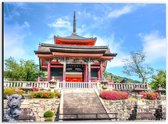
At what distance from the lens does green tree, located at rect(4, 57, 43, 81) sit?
1015cm

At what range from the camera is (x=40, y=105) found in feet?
31.7

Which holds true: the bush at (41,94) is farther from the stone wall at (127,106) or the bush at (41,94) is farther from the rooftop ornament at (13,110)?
the stone wall at (127,106)

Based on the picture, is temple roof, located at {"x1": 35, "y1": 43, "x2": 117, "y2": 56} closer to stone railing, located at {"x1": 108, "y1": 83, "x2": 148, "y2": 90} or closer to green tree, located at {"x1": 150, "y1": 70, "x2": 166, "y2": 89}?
stone railing, located at {"x1": 108, "y1": 83, "x2": 148, "y2": 90}

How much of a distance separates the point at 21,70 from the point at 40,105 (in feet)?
8.25

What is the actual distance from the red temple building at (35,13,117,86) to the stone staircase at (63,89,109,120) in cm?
163

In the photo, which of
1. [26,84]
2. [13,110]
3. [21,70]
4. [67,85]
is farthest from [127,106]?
[21,70]

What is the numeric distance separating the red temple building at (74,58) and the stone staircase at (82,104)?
1.63 meters

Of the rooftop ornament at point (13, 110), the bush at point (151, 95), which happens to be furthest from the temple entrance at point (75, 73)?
the rooftop ornament at point (13, 110)

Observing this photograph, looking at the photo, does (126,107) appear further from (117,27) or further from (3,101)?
(3,101)

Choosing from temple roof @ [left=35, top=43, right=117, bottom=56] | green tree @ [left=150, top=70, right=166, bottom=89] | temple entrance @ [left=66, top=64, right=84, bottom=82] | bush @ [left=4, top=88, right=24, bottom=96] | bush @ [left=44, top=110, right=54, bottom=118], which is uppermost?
temple roof @ [left=35, top=43, right=117, bottom=56]

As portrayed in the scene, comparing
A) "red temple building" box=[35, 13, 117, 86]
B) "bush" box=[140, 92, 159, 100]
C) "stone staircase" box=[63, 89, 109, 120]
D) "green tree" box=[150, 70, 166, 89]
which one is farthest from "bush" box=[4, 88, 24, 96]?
"green tree" box=[150, 70, 166, 89]

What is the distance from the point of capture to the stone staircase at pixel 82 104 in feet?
29.6

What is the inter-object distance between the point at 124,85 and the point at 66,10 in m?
3.20

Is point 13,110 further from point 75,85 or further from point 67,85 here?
point 75,85
